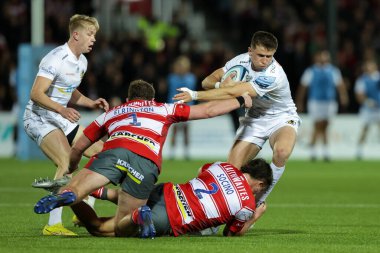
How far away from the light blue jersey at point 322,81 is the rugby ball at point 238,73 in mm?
12688

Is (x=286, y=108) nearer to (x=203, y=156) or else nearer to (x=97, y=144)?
(x=97, y=144)

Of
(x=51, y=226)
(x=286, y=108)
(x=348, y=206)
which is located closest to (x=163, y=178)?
(x=348, y=206)

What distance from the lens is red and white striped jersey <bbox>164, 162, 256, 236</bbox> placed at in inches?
358

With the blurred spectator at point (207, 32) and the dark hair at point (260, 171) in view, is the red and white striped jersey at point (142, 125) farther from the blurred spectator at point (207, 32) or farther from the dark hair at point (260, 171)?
the blurred spectator at point (207, 32)

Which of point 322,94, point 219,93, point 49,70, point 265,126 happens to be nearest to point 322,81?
point 322,94

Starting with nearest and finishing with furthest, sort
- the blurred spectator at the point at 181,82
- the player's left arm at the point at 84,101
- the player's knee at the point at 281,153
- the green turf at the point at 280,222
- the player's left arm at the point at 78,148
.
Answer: the green turf at the point at 280,222 < the player's left arm at the point at 78,148 < the player's left arm at the point at 84,101 < the player's knee at the point at 281,153 < the blurred spectator at the point at 181,82

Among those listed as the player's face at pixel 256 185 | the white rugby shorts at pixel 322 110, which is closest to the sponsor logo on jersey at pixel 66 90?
the player's face at pixel 256 185

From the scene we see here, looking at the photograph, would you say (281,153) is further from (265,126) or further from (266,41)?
(266,41)

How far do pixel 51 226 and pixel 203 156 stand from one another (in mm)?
14517

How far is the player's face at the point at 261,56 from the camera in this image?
10531 mm

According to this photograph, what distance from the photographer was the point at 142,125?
9.17m

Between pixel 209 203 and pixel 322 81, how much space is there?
1485cm

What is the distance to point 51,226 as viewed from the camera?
9711 mm

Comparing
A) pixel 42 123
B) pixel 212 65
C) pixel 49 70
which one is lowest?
pixel 212 65
